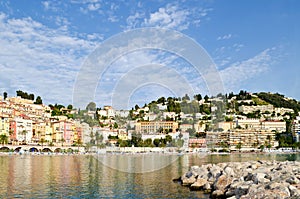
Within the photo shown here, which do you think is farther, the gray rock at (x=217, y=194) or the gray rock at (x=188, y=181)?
the gray rock at (x=188, y=181)

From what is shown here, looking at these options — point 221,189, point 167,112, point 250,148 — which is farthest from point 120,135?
point 221,189

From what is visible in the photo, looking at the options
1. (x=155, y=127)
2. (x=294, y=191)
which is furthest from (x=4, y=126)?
(x=294, y=191)

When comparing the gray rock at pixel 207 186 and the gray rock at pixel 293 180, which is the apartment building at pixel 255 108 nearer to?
the gray rock at pixel 207 186

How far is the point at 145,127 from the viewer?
270 ft

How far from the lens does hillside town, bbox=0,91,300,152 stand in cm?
6688

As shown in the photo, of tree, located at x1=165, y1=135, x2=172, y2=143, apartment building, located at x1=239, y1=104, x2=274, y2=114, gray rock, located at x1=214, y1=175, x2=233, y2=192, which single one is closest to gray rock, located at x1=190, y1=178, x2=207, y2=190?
gray rock, located at x1=214, y1=175, x2=233, y2=192

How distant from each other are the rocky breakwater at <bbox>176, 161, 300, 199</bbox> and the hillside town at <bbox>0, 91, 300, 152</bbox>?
132 feet

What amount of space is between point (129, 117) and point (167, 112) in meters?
9.54

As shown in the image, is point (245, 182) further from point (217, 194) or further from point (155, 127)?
point (155, 127)

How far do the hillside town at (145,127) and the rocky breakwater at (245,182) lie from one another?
132 feet

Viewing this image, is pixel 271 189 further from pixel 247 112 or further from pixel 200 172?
pixel 247 112

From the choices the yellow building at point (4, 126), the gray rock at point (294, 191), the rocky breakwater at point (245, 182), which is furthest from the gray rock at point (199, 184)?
the yellow building at point (4, 126)

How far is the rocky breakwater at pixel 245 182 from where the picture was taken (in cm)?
1084

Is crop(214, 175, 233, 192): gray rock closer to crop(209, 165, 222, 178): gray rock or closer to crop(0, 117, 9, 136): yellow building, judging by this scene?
crop(209, 165, 222, 178): gray rock
